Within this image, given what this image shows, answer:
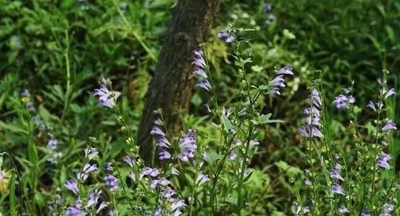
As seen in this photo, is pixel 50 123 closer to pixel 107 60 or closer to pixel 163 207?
pixel 107 60

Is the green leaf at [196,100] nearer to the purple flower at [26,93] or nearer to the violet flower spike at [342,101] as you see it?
the purple flower at [26,93]

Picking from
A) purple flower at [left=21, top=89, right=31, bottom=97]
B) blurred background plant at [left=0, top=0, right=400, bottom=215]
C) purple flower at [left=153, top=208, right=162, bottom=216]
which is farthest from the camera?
purple flower at [left=21, top=89, right=31, bottom=97]

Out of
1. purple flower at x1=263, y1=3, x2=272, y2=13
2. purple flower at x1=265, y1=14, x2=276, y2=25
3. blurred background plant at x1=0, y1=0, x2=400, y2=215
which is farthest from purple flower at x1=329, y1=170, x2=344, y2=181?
purple flower at x1=263, y1=3, x2=272, y2=13

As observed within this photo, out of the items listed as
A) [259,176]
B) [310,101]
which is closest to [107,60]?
[259,176]

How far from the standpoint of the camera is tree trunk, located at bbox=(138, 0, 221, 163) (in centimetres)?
349

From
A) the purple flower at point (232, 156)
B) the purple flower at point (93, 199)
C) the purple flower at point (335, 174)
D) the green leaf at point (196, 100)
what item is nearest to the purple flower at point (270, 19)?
the green leaf at point (196, 100)

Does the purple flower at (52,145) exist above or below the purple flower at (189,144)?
above

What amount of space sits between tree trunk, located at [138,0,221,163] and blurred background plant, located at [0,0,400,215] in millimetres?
108

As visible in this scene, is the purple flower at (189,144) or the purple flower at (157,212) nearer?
the purple flower at (157,212)

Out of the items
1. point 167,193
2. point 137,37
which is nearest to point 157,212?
point 167,193

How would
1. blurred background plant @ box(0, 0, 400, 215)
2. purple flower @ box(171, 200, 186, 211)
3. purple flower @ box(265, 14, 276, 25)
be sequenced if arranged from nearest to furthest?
1. purple flower @ box(171, 200, 186, 211)
2. blurred background plant @ box(0, 0, 400, 215)
3. purple flower @ box(265, 14, 276, 25)

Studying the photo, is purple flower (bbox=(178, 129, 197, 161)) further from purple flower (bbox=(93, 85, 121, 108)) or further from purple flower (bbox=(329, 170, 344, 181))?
purple flower (bbox=(329, 170, 344, 181))

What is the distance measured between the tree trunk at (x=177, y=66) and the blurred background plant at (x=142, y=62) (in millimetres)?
108

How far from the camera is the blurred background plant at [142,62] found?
3852mm
